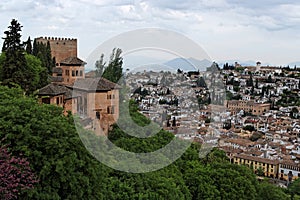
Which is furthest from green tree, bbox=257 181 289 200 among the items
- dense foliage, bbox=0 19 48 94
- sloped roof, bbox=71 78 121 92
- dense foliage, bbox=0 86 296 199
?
dense foliage, bbox=0 19 48 94

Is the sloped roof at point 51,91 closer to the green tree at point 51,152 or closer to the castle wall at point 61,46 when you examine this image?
the green tree at point 51,152

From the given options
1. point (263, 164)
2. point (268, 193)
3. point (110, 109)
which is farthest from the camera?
point (263, 164)

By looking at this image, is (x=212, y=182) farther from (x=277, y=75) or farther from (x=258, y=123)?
(x=277, y=75)

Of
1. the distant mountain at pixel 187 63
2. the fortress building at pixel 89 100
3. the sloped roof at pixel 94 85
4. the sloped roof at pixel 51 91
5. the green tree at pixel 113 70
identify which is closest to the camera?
the distant mountain at pixel 187 63

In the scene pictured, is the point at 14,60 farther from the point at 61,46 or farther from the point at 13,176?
the point at 61,46

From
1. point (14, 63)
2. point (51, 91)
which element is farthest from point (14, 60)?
point (51, 91)

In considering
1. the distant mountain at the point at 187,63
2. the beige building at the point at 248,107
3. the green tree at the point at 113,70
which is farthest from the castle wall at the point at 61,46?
the beige building at the point at 248,107

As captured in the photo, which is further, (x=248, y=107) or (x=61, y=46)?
(x=248, y=107)

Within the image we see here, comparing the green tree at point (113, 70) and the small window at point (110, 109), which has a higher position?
the green tree at point (113, 70)

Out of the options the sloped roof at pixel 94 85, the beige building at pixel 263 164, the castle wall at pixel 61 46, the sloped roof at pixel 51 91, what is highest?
the castle wall at pixel 61 46

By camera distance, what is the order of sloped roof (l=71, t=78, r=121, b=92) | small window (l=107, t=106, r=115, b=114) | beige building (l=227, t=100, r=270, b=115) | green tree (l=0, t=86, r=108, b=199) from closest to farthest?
green tree (l=0, t=86, r=108, b=199) < sloped roof (l=71, t=78, r=121, b=92) < small window (l=107, t=106, r=115, b=114) < beige building (l=227, t=100, r=270, b=115)

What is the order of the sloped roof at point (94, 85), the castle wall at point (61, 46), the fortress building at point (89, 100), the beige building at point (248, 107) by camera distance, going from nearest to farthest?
1. the fortress building at point (89, 100)
2. the sloped roof at point (94, 85)
3. the castle wall at point (61, 46)
4. the beige building at point (248, 107)

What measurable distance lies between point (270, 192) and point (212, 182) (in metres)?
3.79

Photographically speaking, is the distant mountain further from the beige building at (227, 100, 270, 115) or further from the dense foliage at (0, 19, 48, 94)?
the beige building at (227, 100, 270, 115)
